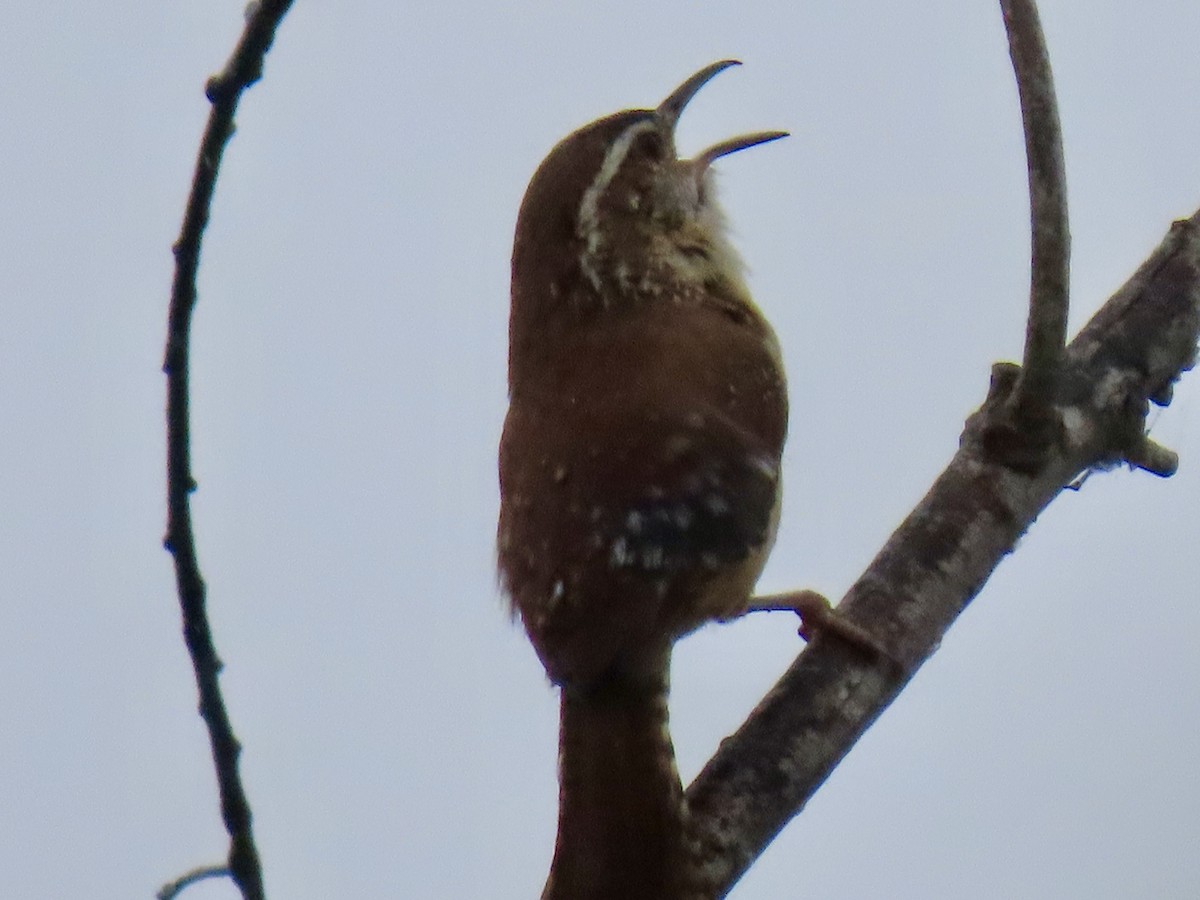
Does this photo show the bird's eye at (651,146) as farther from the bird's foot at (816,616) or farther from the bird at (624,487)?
the bird's foot at (816,616)

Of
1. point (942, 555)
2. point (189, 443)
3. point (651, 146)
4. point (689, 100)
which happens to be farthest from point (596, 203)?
point (189, 443)

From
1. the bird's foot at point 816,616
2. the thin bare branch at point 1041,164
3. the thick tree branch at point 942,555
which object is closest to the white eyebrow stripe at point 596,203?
the bird's foot at point 816,616

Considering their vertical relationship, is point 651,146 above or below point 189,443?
above

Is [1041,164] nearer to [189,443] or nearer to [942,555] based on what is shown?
[942,555]

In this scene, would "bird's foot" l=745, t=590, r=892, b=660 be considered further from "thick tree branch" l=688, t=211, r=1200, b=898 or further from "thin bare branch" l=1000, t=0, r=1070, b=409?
"thin bare branch" l=1000, t=0, r=1070, b=409

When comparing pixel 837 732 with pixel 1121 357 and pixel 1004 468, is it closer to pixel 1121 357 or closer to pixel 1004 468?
pixel 1004 468

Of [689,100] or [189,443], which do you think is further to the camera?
[689,100]
